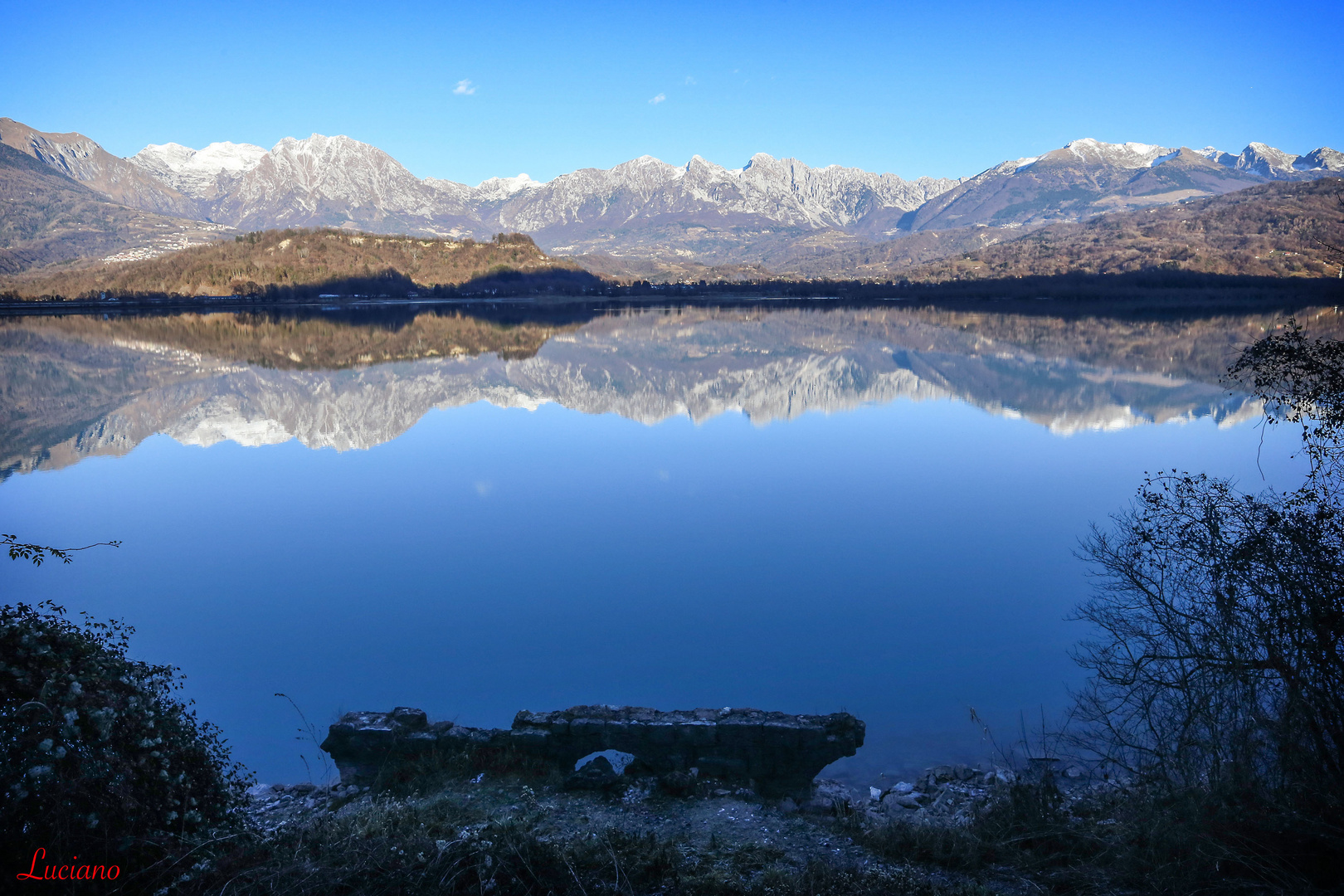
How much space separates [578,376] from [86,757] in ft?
106

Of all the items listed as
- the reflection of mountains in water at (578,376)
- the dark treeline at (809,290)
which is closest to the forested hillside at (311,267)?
the dark treeline at (809,290)

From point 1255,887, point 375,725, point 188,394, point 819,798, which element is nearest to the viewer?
point 1255,887

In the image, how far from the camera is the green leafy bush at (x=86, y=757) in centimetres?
407

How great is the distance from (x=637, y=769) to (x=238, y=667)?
5.17 metres

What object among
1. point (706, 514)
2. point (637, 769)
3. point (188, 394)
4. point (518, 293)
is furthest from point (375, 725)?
point (518, 293)

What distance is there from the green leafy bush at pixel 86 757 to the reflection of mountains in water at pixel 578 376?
1719 cm

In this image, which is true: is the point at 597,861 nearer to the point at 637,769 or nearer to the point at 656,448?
the point at 637,769

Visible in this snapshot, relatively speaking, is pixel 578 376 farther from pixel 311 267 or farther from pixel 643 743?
pixel 311 267

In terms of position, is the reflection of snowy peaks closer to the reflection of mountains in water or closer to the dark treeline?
the reflection of mountains in water

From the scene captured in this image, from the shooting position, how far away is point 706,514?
14.4m
